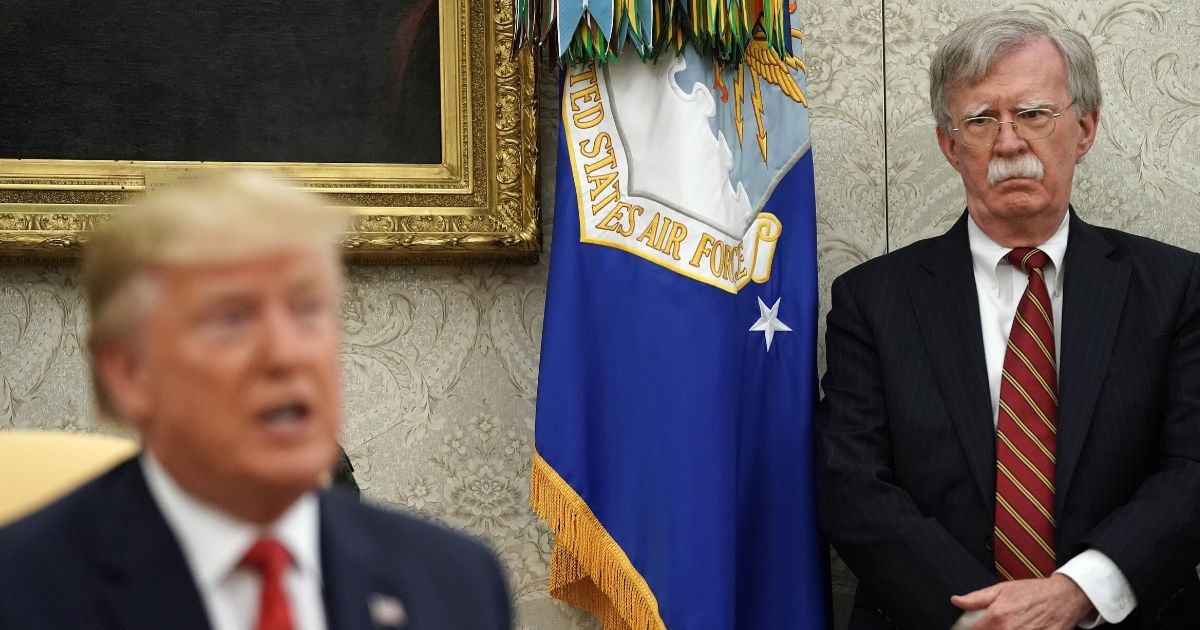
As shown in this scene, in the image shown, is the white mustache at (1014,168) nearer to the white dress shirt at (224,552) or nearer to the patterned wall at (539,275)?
the patterned wall at (539,275)

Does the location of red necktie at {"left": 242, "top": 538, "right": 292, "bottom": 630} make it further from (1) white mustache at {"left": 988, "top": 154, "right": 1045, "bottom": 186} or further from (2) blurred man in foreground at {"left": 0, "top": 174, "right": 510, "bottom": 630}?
(1) white mustache at {"left": 988, "top": 154, "right": 1045, "bottom": 186}

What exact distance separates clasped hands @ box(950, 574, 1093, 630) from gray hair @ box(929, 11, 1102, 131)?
1.10 meters

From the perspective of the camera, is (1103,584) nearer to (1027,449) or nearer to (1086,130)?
(1027,449)

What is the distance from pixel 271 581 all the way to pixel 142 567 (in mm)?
98

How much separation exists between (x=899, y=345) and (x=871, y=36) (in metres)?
1.04

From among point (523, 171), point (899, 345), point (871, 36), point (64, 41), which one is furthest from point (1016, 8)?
point (64, 41)

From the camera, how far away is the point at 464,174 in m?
3.32

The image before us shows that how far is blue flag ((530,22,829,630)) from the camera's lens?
2.94 meters

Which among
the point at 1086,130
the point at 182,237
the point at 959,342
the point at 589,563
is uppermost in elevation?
the point at 1086,130

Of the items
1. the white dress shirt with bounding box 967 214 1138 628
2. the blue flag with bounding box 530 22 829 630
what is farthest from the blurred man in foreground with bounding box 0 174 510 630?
the white dress shirt with bounding box 967 214 1138 628

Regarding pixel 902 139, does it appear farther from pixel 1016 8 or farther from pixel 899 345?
pixel 899 345

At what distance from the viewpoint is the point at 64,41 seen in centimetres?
316

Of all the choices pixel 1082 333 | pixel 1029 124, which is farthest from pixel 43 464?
pixel 1029 124

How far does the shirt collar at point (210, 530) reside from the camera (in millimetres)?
821
